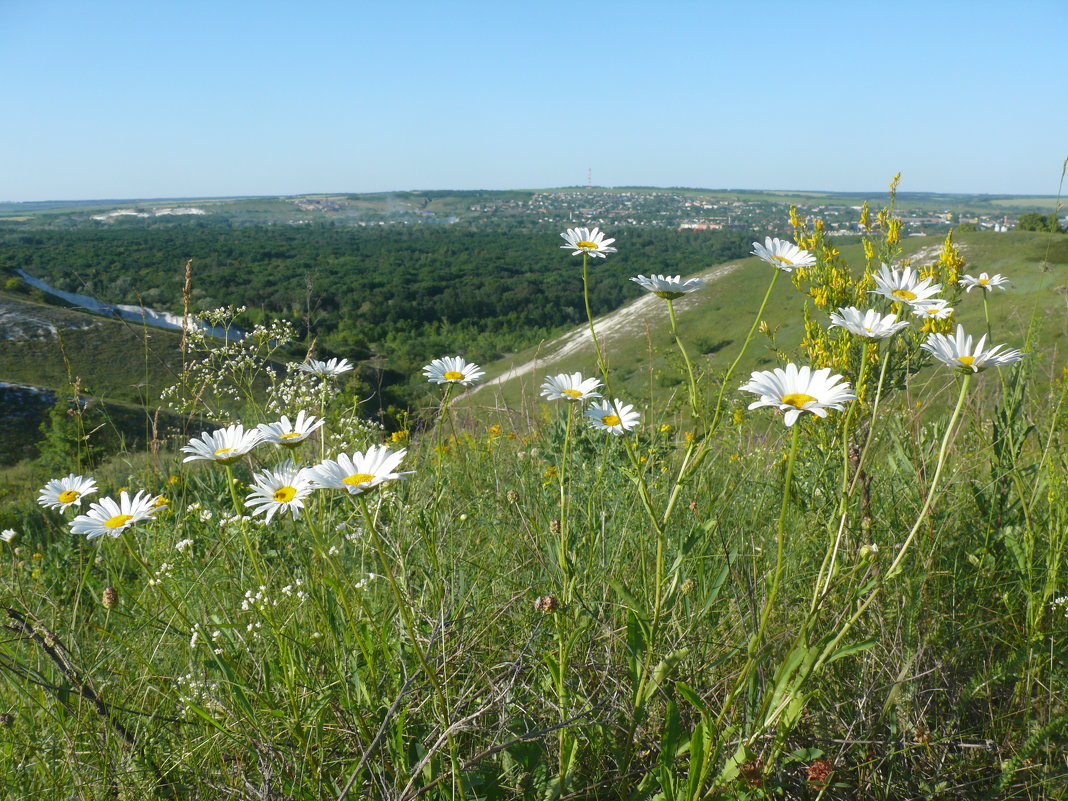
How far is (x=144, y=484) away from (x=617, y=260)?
82.9m

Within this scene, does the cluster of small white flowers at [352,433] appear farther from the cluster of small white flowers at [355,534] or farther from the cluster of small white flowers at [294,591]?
the cluster of small white flowers at [294,591]

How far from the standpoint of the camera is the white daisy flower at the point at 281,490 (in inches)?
52.1

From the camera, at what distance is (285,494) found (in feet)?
4.69

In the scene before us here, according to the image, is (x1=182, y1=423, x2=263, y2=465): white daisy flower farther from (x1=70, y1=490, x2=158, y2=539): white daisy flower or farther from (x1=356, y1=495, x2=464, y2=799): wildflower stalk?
(x1=356, y1=495, x2=464, y2=799): wildflower stalk

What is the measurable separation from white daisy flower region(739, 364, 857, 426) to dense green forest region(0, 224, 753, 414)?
31241 mm

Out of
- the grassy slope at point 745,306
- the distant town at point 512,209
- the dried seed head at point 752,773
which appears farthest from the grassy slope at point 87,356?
the distant town at point 512,209

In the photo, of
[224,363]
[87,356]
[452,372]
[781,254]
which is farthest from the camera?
[87,356]

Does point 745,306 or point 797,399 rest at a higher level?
point 797,399

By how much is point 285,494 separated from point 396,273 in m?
83.7

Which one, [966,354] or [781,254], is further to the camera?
[781,254]

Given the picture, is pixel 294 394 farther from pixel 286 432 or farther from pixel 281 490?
pixel 281 490

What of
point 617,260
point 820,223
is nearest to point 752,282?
point 617,260

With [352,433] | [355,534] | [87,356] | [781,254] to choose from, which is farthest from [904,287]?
[87,356]

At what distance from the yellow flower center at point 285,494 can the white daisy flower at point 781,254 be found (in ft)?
4.02
